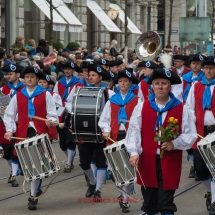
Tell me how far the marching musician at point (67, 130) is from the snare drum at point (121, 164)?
13.4 feet

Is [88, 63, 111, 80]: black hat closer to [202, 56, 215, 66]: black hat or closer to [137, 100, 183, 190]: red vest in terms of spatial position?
[202, 56, 215, 66]: black hat

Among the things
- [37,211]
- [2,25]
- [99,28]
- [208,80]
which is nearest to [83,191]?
[37,211]

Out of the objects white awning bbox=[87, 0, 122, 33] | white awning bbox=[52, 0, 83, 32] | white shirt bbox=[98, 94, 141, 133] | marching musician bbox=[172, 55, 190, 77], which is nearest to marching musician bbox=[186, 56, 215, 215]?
white shirt bbox=[98, 94, 141, 133]

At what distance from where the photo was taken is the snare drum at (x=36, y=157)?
922 centimetres

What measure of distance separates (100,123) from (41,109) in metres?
0.84

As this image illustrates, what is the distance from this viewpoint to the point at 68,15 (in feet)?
Answer: 105

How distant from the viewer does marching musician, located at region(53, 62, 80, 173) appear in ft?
42.7

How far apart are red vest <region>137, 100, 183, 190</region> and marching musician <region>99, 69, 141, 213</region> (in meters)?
2.01

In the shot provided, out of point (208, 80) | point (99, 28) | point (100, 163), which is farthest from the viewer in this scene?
point (99, 28)

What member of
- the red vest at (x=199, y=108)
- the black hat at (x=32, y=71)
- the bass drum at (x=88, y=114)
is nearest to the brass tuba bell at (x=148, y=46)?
the bass drum at (x=88, y=114)

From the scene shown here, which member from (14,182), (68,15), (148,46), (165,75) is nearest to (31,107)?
(14,182)

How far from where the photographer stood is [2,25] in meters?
26.2

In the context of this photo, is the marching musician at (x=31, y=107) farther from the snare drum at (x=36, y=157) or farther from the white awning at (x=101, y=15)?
the white awning at (x=101, y=15)

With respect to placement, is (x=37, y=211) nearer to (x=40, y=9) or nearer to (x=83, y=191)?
(x=83, y=191)
